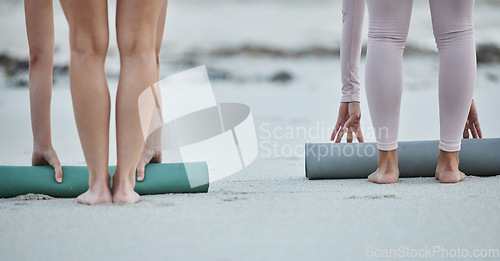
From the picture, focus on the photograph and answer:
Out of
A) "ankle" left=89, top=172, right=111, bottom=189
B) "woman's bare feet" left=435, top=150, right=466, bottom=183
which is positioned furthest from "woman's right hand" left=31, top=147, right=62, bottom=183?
"woman's bare feet" left=435, top=150, right=466, bottom=183

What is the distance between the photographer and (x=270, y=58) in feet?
28.4

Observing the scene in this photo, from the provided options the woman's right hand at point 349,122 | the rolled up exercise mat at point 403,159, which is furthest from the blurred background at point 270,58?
the rolled up exercise mat at point 403,159

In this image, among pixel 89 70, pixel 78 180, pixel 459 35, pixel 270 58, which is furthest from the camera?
pixel 270 58

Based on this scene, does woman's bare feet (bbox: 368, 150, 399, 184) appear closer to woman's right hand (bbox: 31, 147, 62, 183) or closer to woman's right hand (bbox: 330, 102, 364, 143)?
woman's right hand (bbox: 330, 102, 364, 143)

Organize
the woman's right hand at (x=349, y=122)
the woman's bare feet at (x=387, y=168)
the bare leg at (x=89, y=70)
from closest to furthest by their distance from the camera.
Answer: the bare leg at (x=89, y=70) → the woman's bare feet at (x=387, y=168) → the woman's right hand at (x=349, y=122)

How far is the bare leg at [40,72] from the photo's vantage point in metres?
1.81

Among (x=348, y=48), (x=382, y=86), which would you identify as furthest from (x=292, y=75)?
(x=382, y=86)

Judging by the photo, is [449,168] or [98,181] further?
[449,168]

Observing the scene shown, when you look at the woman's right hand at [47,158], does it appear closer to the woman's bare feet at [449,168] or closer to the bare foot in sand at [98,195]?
the bare foot in sand at [98,195]

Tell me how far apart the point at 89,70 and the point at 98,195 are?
335 millimetres

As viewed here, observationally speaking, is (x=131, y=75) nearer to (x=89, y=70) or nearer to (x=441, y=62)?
(x=89, y=70)

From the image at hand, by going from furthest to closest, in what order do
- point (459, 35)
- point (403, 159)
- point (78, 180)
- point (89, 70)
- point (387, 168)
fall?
point (403, 159) < point (387, 168) < point (459, 35) < point (78, 180) < point (89, 70)

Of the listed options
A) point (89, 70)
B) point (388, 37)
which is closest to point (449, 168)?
point (388, 37)

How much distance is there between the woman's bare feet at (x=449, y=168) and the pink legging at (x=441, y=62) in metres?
0.03
